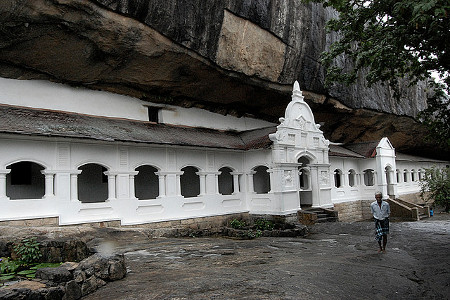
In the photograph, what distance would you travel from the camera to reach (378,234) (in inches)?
397

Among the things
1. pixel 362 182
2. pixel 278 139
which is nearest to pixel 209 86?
pixel 278 139

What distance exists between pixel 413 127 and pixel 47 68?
86.0 feet

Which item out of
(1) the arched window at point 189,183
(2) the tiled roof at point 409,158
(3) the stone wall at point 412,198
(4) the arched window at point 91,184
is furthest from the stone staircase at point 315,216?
(3) the stone wall at point 412,198

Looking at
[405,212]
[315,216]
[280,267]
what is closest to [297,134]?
[315,216]

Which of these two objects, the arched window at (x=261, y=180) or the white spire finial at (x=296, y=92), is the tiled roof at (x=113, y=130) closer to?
the white spire finial at (x=296, y=92)

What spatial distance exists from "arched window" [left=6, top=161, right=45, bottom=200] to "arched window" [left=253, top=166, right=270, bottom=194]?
450 inches

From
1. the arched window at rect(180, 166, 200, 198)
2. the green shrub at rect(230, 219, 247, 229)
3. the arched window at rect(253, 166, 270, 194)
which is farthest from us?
the arched window at rect(253, 166, 270, 194)

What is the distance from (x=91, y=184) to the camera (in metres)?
15.5

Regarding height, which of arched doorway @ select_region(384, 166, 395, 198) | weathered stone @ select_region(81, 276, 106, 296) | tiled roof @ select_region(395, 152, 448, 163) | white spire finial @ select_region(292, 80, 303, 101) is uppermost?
white spire finial @ select_region(292, 80, 303, 101)

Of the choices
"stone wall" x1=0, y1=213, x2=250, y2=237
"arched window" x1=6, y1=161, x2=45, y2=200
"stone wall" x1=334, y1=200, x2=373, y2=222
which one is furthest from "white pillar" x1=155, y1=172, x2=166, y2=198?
"stone wall" x1=334, y1=200, x2=373, y2=222

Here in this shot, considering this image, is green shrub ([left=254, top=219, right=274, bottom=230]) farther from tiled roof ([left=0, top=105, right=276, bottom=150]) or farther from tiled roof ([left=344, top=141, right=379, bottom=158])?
tiled roof ([left=344, top=141, right=379, bottom=158])

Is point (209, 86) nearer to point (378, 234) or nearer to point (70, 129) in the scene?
point (70, 129)

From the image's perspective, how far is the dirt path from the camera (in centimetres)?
626

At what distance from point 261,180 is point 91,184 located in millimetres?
9949
